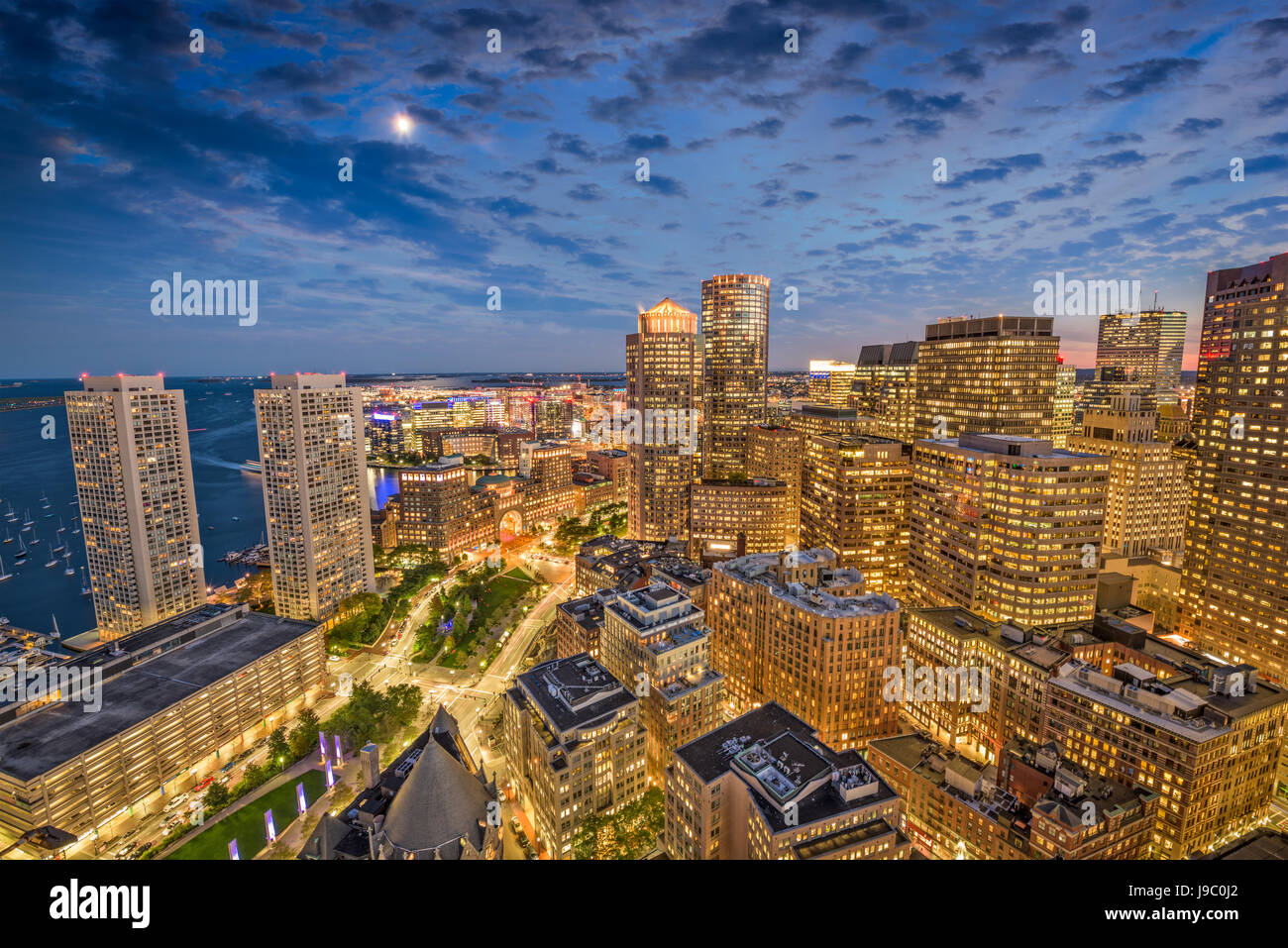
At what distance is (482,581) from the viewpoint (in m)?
70.6

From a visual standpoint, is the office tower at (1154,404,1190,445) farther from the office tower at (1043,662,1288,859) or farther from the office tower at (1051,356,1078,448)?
the office tower at (1043,662,1288,859)

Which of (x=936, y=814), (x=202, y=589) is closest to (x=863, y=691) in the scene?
(x=936, y=814)

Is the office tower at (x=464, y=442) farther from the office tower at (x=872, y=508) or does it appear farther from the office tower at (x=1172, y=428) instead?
the office tower at (x=1172, y=428)

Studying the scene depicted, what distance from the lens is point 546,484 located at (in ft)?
327

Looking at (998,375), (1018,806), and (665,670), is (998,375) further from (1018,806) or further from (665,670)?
(665,670)

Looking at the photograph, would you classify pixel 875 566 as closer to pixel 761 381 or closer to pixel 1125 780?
pixel 1125 780

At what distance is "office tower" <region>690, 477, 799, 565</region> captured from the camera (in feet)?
240

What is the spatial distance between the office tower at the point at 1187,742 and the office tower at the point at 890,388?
6660cm

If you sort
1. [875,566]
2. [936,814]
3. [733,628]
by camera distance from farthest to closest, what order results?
[875,566], [733,628], [936,814]

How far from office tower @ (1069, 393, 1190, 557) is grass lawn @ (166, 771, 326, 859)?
80177mm

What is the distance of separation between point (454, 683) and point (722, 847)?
2789cm

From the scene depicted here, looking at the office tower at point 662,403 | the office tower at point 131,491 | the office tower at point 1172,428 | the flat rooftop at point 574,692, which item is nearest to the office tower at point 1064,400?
the office tower at point 1172,428

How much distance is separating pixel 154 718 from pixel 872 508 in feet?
200
